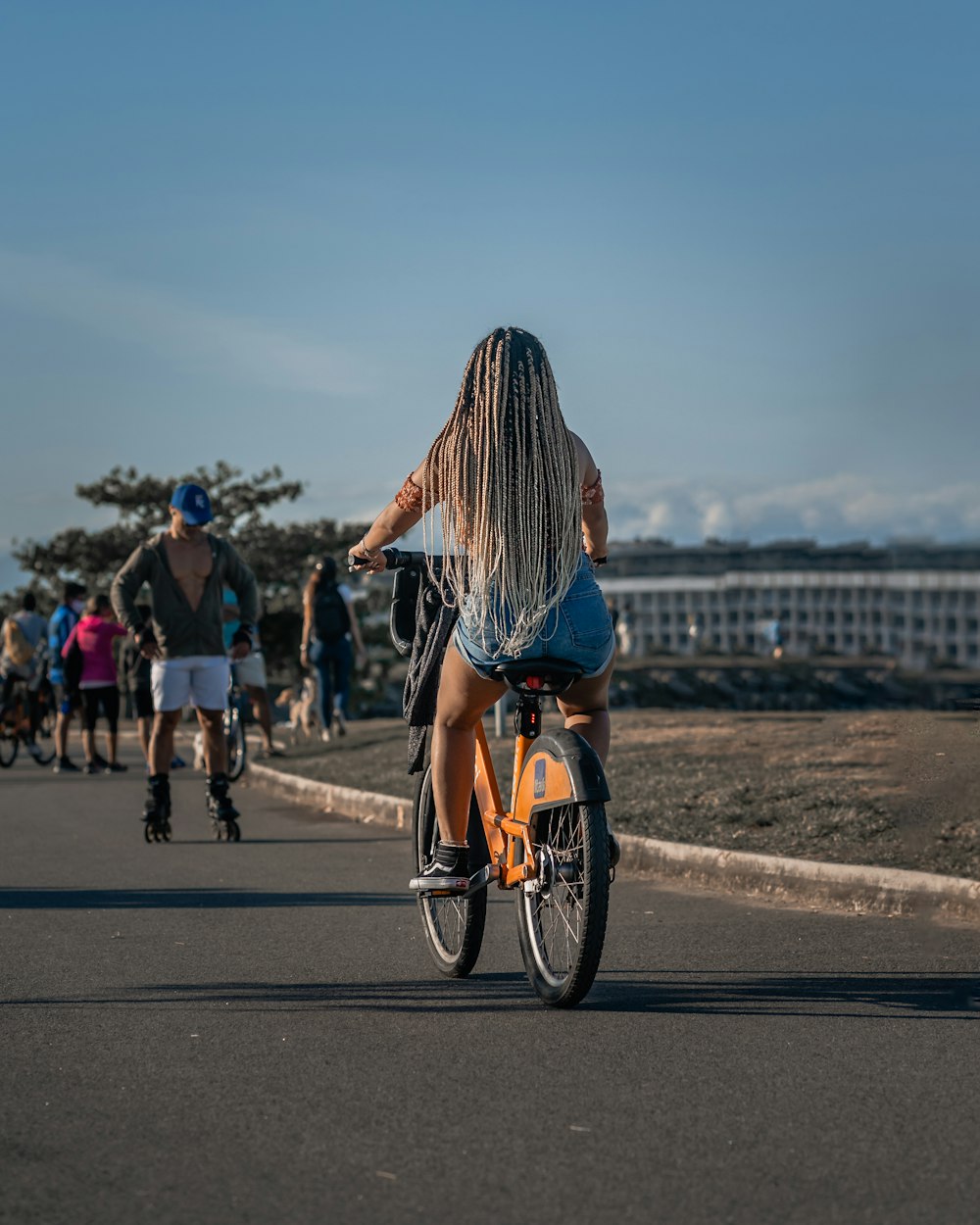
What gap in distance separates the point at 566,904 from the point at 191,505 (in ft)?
18.3

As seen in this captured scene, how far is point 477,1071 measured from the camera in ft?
14.1

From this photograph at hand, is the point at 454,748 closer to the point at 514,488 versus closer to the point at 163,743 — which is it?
the point at 514,488

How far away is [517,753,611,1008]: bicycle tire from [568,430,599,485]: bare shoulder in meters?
0.93

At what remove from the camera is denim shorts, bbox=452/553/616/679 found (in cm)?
507

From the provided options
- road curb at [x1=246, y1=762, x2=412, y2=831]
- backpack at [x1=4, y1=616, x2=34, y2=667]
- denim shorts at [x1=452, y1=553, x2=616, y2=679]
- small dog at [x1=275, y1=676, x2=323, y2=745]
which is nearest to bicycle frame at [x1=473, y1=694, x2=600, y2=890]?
denim shorts at [x1=452, y1=553, x2=616, y2=679]

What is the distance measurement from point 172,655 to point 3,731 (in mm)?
9190

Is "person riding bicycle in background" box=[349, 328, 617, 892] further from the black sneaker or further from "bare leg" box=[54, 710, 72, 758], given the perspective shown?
"bare leg" box=[54, 710, 72, 758]

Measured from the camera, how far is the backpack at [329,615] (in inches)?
634

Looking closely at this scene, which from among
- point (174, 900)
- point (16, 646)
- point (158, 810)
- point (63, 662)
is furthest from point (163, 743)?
point (16, 646)

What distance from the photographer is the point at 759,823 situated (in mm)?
8820

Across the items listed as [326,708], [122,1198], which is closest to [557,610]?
[122,1198]

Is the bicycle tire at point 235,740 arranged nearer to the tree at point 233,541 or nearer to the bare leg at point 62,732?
the bare leg at point 62,732

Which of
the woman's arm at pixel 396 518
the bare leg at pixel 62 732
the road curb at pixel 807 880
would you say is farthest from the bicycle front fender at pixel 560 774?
the bare leg at pixel 62 732

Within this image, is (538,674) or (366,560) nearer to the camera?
(538,674)
